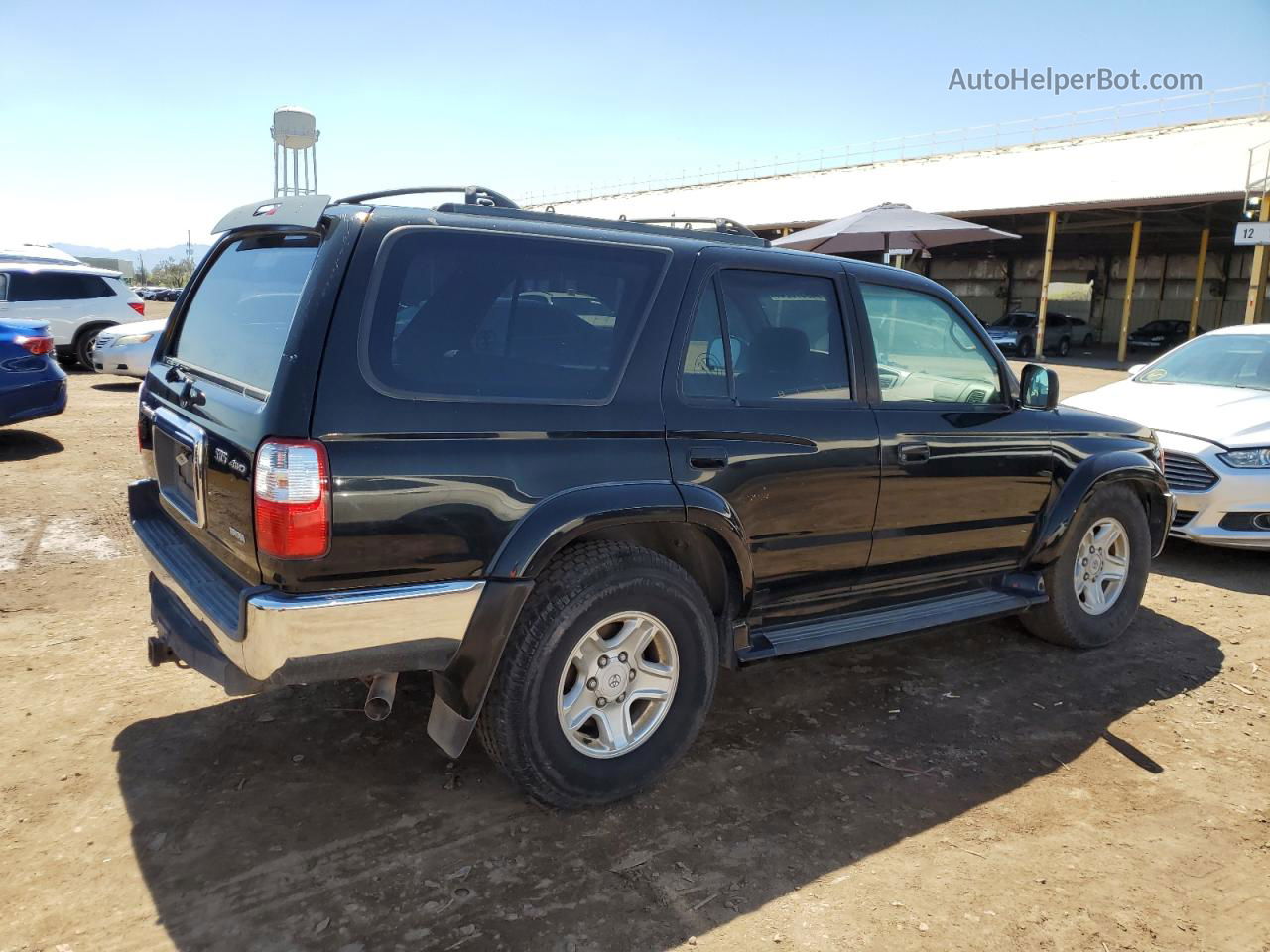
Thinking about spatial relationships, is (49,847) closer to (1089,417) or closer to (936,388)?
(936,388)

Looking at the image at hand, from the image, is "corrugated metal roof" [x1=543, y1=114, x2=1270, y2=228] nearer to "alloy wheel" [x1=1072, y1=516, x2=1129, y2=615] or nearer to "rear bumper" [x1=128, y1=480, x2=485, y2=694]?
"alloy wheel" [x1=1072, y1=516, x2=1129, y2=615]

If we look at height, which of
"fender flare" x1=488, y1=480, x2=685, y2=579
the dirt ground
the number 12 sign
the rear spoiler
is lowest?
the dirt ground

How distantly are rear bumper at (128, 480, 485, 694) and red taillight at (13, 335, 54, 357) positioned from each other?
23.2 ft

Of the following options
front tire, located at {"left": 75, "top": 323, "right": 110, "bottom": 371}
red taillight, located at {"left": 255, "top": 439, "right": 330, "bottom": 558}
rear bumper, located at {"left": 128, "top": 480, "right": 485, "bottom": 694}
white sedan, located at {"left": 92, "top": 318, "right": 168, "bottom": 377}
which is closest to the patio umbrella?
white sedan, located at {"left": 92, "top": 318, "right": 168, "bottom": 377}

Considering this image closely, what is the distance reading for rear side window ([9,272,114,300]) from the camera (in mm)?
14234

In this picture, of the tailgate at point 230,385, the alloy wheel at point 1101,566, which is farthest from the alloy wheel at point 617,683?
the alloy wheel at point 1101,566

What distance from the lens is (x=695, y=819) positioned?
3.03m

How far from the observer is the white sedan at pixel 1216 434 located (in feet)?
19.6

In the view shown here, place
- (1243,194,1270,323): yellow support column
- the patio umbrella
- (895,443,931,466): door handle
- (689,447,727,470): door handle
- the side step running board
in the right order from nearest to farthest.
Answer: (689,447,727,470): door handle
the side step running board
(895,443,931,466): door handle
the patio umbrella
(1243,194,1270,323): yellow support column

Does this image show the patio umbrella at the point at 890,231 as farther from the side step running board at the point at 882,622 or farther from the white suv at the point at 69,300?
the white suv at the point at 69,300

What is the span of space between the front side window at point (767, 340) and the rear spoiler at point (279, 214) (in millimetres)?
1284

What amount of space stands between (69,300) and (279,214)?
1447 cm

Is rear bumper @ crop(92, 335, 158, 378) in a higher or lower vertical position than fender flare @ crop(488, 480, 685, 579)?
lower

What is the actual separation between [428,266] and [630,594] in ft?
3.90
